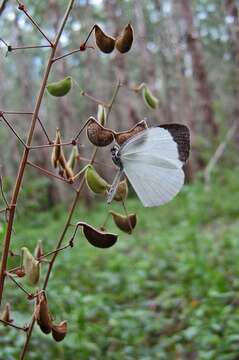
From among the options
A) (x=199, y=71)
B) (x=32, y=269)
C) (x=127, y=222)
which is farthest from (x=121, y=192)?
(x=199, y=71)

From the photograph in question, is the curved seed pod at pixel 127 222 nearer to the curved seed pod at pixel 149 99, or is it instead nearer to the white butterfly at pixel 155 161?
the white butterfly at pixel 155 161

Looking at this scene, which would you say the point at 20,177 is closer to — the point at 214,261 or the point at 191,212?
the point at 214,261

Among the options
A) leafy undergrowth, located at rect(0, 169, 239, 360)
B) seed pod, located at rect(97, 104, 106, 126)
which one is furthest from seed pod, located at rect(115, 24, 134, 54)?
leafy undergrowth, located at rect(0, 169, 239, 360)

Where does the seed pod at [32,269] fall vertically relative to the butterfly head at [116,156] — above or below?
below

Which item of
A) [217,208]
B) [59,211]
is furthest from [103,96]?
[217,208]

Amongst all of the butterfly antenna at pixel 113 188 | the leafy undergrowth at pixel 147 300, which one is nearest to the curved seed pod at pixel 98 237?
the butterfly antenna at pixel 113 188

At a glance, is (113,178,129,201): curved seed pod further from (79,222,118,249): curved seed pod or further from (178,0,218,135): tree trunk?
(178,0,218,135): tree trunk
